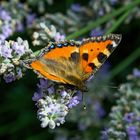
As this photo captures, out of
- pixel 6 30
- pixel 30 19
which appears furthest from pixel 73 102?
pixel 30 19

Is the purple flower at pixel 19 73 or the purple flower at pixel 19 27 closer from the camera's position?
the purple flower at pixel 19 73

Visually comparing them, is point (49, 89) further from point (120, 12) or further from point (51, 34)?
point (120, 12)

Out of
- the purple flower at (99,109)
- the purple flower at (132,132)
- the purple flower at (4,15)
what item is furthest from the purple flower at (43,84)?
the purple flower at (99,109)

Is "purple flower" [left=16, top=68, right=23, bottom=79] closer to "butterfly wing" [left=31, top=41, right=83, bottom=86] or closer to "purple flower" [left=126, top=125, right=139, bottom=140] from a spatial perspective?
"butterfly wing" [left=31, top=41, right=83, bottom=86]

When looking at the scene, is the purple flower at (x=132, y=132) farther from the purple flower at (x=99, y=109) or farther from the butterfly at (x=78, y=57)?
the purple flower at (x=99, y=109)

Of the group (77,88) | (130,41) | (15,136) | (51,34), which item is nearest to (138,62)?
(130,41)

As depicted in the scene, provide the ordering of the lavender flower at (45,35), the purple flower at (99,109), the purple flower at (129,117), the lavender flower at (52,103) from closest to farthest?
the lavender flower at (52,103), the lavender flower at (45,35), the purple flower at (129,117), the purple flower at (99,109)

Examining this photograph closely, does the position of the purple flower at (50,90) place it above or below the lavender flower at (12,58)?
below
